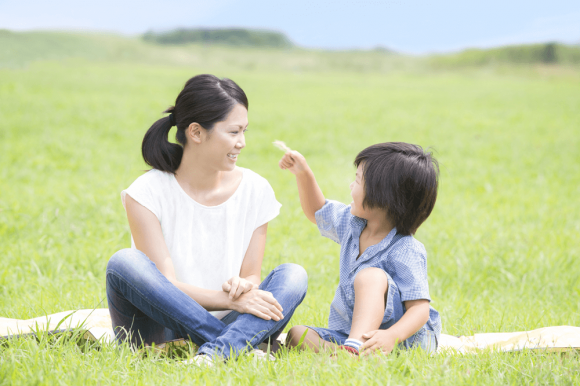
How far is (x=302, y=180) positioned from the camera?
9.18ft

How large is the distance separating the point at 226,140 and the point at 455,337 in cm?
172

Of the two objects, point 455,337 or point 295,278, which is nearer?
point 295,278

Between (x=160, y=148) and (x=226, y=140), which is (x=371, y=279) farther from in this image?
(x=160, y=148)

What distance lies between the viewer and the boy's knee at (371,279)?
244 cm

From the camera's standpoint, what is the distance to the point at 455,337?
3039mm

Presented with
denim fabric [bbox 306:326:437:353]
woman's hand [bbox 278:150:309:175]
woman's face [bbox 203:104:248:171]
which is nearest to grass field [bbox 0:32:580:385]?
denim fabric [bbox 306:326:437:353]

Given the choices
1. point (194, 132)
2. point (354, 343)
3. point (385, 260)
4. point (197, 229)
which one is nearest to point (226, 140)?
point (194, 132)

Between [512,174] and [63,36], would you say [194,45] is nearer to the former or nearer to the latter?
[63,36]

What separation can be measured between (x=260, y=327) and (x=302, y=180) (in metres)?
0.80

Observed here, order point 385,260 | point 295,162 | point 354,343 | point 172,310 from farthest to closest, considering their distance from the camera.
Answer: point 295,162
point 385,260
point 172,310
point 354,343

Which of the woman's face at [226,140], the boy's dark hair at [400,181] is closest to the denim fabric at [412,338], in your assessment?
the boy's dark hair at [400,181]

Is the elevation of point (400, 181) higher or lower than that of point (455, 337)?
higher

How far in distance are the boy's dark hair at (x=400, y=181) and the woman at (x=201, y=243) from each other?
57 centimetres

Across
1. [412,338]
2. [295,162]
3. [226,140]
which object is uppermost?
[226,140]
